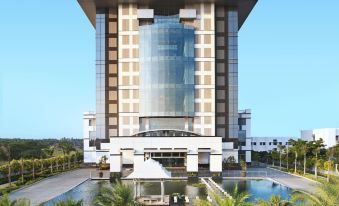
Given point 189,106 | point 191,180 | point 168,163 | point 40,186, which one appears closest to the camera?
point 40,186

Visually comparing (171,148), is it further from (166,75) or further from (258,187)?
(258,187)

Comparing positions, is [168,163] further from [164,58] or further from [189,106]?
[164,58]

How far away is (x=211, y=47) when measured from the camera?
7756cm

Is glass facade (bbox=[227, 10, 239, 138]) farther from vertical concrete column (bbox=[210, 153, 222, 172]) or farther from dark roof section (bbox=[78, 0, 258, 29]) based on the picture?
vertical concrete column (bbox=[210, 153, 222, 172])

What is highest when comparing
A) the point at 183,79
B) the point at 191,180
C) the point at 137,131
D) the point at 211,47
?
→ the point at 211,47

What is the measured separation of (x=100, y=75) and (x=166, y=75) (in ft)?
41.6

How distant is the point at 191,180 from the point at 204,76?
83.5ft

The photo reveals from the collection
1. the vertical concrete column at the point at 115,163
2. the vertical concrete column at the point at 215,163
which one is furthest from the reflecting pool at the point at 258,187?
the vertical concrete column at the point at 115,163

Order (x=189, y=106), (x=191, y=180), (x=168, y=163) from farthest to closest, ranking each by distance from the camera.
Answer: (x=189, y=106), (x=168, y=163), (x=191, y=180)

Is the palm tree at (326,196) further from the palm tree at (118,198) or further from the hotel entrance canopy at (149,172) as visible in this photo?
the hotel entrance canopy at (149,172)

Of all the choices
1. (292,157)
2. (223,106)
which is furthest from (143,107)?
(292,157)

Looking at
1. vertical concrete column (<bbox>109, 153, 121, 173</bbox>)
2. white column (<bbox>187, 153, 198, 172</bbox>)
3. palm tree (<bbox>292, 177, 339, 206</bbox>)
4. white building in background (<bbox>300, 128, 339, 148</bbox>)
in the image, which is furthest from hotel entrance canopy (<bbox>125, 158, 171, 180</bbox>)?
white building in background (<bbox>300, 128, 339, 148</bbox>)

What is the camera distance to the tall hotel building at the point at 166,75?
76812mm

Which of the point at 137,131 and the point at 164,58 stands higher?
the point at 164,58
